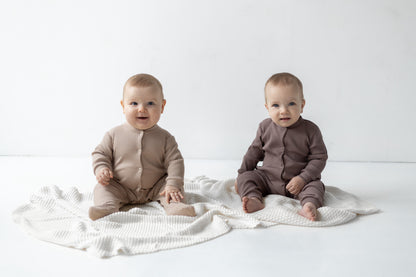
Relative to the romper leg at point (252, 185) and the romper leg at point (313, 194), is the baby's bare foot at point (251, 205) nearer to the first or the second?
the romper leg at point (252, 185)

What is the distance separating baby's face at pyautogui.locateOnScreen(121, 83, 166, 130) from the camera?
1918 millimetres

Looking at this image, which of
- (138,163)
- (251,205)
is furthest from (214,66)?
(251,205)

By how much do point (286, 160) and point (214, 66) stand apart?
46.8 inches

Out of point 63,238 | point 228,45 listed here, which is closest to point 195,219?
point 63,238

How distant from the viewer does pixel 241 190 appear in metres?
2.03

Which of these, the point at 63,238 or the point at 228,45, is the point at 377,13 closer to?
the point at 228,45

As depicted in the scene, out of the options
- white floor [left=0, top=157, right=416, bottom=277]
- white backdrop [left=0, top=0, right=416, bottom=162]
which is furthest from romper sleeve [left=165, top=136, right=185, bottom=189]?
white backdrop [left=0, top=0, right=416, bottom=162]

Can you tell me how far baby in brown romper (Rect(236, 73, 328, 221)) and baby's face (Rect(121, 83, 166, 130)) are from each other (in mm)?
467

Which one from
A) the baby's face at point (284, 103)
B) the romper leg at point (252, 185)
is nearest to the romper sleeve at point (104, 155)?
the romper leg at point (252, 185)

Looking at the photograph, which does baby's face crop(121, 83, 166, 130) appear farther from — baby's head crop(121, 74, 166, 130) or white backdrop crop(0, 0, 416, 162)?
white backdrop crop(0, 0, 416, 162)

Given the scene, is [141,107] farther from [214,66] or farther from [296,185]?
[214,66]

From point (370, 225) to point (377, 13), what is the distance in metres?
1.68

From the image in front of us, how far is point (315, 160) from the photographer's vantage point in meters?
2.04

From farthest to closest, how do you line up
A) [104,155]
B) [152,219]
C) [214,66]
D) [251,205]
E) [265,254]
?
[214,66] → [104,155] → [251,205] → [152,219] → [265,254]
